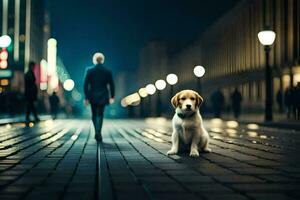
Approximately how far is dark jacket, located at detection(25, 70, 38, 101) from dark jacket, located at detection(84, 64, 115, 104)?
880cm

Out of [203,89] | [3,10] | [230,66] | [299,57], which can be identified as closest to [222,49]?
[230,66]

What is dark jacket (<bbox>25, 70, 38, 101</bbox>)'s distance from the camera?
2348 cm

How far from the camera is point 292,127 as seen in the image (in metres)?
21.8

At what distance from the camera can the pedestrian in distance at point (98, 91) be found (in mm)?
14750

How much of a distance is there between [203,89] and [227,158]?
347 feet

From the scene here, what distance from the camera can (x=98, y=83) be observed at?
590 inches

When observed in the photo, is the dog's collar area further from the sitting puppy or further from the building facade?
the building facade

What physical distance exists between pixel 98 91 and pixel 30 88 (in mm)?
9245

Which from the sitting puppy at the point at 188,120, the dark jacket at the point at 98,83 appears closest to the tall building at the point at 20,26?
the dark jacket at the point at 98,83

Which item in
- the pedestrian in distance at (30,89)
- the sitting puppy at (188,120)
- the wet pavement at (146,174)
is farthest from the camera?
the pedestrian in distance at (30,89)

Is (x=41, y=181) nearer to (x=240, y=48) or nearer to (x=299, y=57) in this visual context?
(x=299, y=57)

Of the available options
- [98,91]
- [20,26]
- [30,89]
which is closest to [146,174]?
[98,91]

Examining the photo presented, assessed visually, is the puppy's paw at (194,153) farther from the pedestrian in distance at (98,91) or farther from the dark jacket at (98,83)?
the dark jacket at (98,83)

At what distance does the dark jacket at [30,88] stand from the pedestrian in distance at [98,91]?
8757mm
